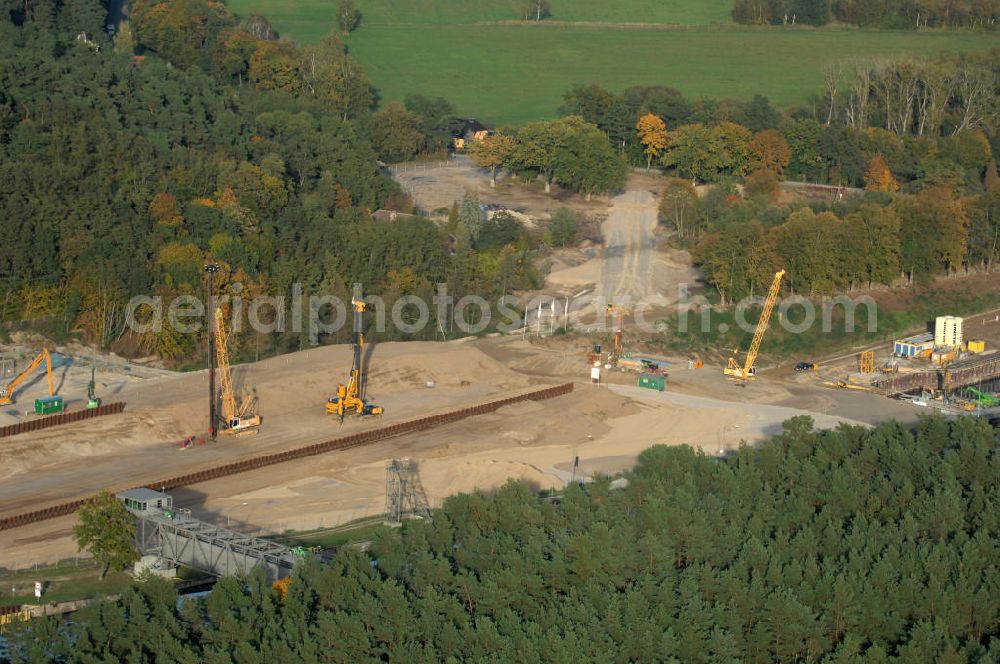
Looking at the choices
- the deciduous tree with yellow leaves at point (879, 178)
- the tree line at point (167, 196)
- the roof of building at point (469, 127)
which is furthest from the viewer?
the roof of building at point (469, 127)

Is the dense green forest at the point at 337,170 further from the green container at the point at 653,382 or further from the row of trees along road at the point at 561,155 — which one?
the green container at the point at 653,382

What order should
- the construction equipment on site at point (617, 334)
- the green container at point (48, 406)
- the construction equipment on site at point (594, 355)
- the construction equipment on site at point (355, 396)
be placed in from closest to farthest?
1. the green container at point (48, 406)
2. the construction equipment on site at point (355, 396)
3. the construction equipment on site at point (594, 355)
4. the construction equipment on site at point (617, 334)

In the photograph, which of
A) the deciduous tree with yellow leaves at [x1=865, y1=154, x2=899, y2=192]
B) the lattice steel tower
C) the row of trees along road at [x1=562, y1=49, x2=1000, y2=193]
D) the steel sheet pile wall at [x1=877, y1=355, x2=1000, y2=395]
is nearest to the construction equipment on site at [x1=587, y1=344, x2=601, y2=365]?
the steel sheet pile wall at [x1=877, y1=355, x2=1000, y2=395]

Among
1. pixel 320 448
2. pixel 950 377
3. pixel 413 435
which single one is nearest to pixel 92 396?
pixel 320 448

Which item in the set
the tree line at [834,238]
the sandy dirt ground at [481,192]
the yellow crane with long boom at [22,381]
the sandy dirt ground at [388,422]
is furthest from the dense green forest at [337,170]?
the sandy dirt ground at [388,422]

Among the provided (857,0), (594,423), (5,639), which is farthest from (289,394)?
(857,0)

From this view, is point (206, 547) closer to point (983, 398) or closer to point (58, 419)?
point (58, 419)

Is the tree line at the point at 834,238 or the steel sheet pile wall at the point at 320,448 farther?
the tree line at the point at 834,238

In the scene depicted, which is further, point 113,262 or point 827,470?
point 113,262

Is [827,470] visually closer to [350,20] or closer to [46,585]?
[46,585]
